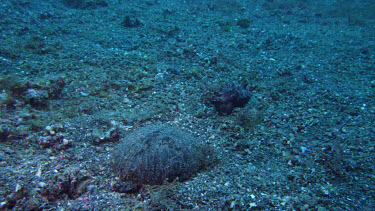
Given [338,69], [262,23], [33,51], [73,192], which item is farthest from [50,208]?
[262,23]

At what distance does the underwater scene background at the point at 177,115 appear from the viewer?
10.8ft

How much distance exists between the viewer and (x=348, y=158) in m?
4.14

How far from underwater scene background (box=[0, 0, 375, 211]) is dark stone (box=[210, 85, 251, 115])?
0.03 m

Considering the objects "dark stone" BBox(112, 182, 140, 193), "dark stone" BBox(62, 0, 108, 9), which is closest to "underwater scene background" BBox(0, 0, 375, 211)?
"dark stone" BBox(112, 182, 140, 193)

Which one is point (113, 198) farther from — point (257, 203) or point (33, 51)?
point (33, 51)

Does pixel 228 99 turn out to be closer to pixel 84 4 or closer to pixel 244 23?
pixel 244 23

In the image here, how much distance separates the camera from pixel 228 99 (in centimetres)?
527

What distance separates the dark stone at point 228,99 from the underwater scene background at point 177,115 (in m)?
0.03

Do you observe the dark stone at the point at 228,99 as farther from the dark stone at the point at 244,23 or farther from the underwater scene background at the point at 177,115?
the dark stone at the point at 244,23

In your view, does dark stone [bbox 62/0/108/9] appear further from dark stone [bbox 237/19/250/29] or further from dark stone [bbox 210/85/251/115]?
dark stone [bbox 210/85/251/115]

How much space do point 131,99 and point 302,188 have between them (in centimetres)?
433

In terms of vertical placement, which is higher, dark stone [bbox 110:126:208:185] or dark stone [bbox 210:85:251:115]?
dark stone [bbox 210:85:251:115]

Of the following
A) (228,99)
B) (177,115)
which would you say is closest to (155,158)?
(177,115)

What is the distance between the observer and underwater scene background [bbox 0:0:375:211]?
3279 mm
